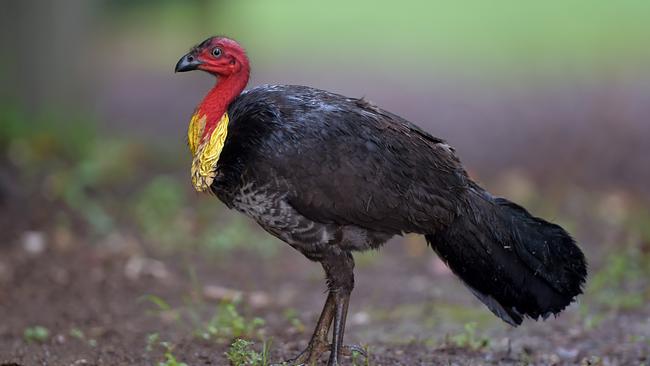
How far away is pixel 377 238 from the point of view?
5059mm

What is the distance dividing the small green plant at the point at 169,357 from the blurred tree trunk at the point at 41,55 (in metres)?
5.27

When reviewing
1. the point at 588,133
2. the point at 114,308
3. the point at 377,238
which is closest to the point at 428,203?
the point at 377,238

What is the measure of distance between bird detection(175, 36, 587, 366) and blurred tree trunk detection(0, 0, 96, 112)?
5.24 m

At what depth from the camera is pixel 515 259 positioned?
5188mm

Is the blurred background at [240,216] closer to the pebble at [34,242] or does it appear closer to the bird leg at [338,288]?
the pebble at [34,242]

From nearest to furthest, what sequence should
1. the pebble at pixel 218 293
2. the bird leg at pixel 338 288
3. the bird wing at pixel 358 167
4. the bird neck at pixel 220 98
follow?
the bird wing at pixel 358 167 → the bird leg at pixel 338 288 → the bird neck at pixel 220 98 → the pebble at pixel 218 293

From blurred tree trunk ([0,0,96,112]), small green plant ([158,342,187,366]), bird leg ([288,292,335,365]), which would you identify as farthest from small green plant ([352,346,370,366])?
blurred tree trunk ([0,0,96,112])

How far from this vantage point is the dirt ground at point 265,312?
215 inches

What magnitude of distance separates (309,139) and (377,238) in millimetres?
680

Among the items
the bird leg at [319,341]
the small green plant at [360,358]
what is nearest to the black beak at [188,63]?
the bird leg at [319,341]

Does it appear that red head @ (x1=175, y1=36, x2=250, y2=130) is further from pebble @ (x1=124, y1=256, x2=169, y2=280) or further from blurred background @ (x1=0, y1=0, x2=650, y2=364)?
pebble @ (x1=124, y1=256, x2=169, y2=280)

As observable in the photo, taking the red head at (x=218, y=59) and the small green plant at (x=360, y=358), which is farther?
the red head at (x=218, y=59)

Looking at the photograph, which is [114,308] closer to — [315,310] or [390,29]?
[315,310]

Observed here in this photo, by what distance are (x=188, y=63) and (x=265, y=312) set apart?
7.41 ft
